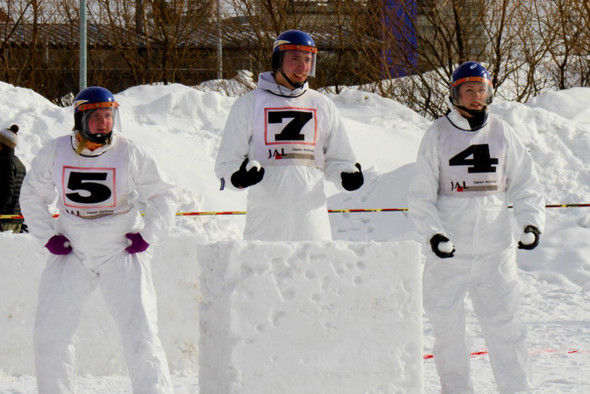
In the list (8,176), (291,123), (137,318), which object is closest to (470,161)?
(291,123)

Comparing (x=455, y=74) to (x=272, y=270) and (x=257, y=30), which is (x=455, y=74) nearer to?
(x=272, y=270)

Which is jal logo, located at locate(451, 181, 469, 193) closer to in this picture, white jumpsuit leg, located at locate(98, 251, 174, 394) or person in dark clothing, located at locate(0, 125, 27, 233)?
white jumpsuit leg, located at locate(98, 251, 174, 394)

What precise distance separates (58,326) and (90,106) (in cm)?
103

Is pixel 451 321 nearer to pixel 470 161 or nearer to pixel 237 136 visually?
pixel 470 161

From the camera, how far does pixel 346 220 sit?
11.9 meters

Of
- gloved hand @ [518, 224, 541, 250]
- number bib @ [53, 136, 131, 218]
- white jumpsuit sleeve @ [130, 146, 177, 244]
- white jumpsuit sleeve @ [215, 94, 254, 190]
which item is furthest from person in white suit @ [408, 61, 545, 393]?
number bib @ [53, 136, 131, 218]

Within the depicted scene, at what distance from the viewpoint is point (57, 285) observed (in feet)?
14.7

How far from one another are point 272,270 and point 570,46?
15.3 metres

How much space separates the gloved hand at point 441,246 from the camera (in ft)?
14.8

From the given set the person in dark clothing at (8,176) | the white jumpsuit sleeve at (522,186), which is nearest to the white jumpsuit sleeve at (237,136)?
the white jumpsuit sleeve at (522,186)

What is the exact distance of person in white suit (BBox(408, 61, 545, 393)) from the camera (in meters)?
4.70

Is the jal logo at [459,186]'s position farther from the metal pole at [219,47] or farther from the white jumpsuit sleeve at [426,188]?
the metal pole at [219,47]

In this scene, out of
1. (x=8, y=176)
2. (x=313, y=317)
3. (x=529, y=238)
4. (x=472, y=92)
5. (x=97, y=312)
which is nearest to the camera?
(x=313, y=317)

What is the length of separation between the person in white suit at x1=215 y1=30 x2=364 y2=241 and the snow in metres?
1.38
